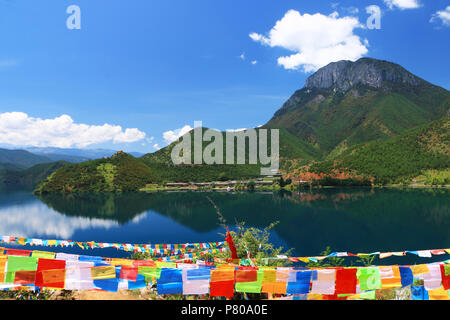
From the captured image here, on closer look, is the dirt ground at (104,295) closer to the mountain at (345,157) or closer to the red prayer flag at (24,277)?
the red prayer flag at (24,277)

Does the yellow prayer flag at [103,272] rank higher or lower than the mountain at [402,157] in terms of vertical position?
lower

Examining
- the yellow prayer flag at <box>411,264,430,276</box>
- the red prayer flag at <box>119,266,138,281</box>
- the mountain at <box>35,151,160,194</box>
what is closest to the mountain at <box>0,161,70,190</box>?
the mountain at <box>35,151,160,194</box>

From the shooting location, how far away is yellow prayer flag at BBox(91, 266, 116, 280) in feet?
20.2

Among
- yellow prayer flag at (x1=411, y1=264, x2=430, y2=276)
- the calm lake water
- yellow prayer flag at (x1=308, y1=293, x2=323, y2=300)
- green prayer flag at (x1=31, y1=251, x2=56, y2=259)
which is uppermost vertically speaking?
yellow prayer flag at (x1=411, y1=264, x2=430, y2=276)

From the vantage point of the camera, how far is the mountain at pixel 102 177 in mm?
100000

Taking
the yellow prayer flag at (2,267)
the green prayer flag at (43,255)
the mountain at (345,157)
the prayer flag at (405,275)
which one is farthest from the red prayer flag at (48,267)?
the mountain at (345,157)

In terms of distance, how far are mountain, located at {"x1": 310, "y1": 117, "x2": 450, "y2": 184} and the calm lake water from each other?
68.6ft

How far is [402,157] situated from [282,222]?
253ft

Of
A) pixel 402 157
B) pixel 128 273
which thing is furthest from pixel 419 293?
pixel 402 157

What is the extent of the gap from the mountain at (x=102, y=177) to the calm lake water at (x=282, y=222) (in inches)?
1250

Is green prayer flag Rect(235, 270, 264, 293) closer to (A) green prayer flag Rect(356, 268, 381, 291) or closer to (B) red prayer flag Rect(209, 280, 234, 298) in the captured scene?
(B) red prayer flag Rect(209, 280, 234, 298)

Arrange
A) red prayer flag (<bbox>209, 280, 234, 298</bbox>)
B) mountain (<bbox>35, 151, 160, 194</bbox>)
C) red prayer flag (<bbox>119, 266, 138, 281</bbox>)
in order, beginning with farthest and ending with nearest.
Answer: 1. mountain (<bbox>35, 151, 160, 194</bbox>)
2. red prayer flag (<bbox>119, 266, 138, 281</bbox>)
3. red prayer flag (<bbox>209, 280, 234, 298</bbox>)
